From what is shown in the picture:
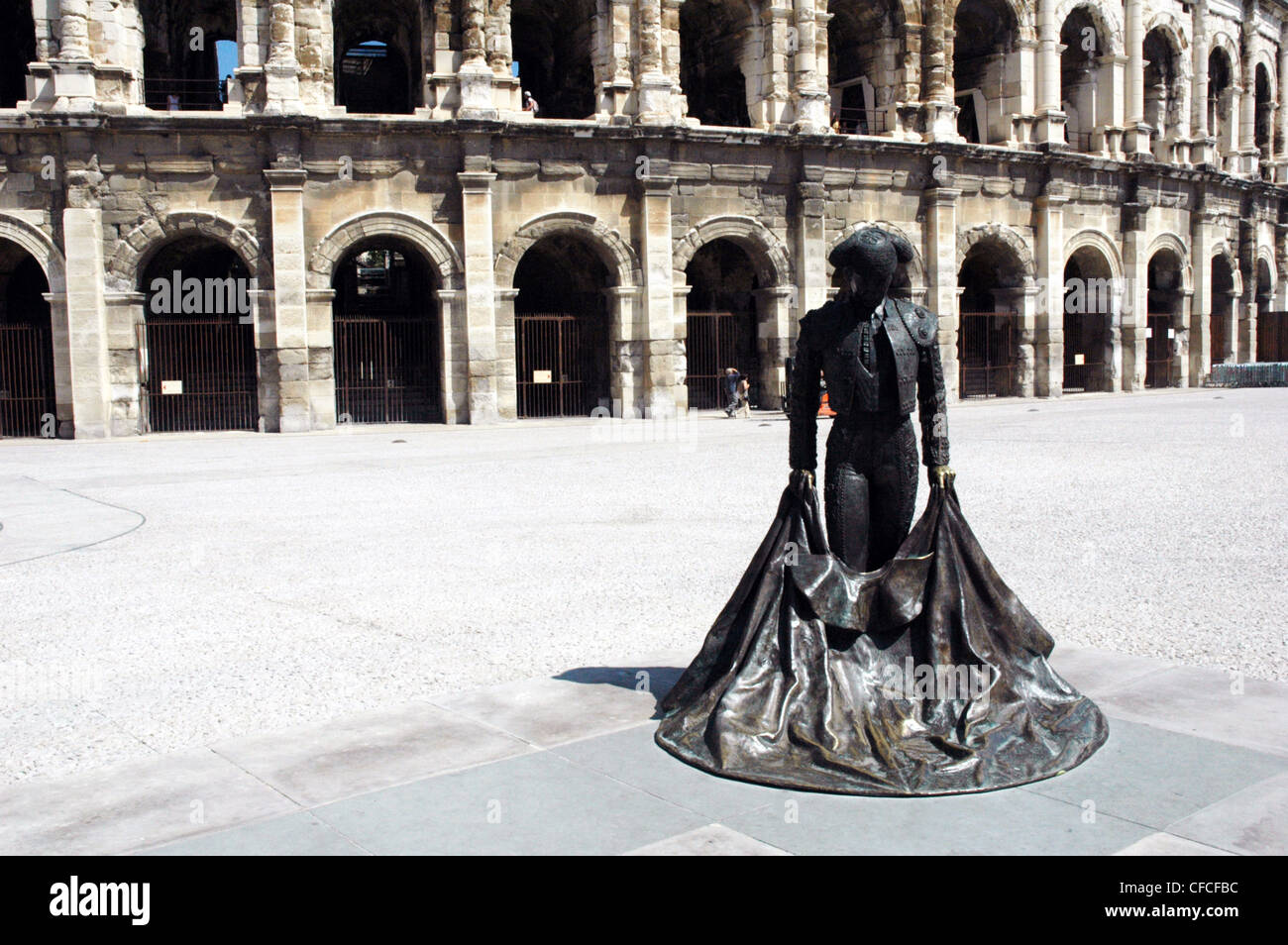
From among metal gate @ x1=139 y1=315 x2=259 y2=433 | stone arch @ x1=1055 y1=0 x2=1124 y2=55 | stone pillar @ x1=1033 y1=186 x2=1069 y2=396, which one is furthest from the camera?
stone arch @ x1=1055 y1=0 x2=1124 y2=55

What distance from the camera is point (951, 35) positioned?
26.3 meters

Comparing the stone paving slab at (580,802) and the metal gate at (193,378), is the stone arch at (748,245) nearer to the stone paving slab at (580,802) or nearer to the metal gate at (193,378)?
the metal gate at (193,378)

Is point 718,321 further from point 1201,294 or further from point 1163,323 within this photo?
point 1201,294

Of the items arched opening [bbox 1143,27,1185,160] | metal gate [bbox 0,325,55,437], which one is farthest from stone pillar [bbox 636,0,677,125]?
arched opening [bbox 1143,27,1185,160]

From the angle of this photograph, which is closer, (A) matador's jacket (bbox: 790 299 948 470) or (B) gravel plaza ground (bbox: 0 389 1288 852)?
(B) gravel plaza ground (bbox: 0 389 1288 852)

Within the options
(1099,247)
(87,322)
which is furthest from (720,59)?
(87,322)

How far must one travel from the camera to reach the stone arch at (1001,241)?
27.1 m

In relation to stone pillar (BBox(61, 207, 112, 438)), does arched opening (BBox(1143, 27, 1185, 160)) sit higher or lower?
higher

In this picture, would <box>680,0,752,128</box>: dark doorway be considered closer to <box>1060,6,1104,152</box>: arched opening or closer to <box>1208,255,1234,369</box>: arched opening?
<box>1060,6,1104,152</box>: arched opening

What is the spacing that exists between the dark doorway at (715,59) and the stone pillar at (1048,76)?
6.73m

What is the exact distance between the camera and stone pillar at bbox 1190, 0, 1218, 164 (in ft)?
106

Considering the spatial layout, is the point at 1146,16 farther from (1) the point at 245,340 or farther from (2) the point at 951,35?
(1) the point at 245,340

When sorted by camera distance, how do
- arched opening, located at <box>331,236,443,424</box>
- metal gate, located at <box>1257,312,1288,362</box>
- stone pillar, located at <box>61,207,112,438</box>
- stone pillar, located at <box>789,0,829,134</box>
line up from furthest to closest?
metal gate, located at <box>1257,312,1288,362</box> → stone pillar, located at <box>789,0,829,134</box> → arched opening, located at <box>331,236,443,424</box> → stone pillar, located at <box>61,207,112,438</box>

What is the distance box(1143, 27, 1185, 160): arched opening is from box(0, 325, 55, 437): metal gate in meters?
26.7
